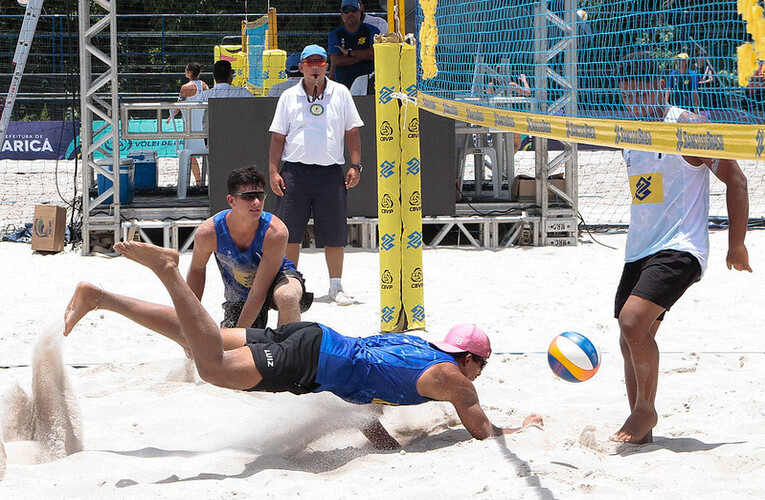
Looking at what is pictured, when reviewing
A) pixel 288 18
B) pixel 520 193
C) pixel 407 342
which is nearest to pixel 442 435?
pixel 407 342

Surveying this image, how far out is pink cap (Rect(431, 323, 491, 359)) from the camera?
3.76m

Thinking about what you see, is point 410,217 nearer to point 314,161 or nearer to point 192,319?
point 314,161

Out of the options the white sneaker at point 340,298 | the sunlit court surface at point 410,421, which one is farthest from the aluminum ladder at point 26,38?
the white sneaker at point 340,298

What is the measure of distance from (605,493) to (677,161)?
1356 mm

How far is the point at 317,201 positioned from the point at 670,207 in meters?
3.69

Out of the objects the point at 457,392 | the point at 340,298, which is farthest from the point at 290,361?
the point at 340,298

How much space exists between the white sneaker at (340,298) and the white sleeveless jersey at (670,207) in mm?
3202

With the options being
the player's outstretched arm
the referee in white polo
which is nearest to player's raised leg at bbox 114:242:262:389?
the player's outstretched arm

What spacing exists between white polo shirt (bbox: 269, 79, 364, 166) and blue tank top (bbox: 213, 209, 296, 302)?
2271mm

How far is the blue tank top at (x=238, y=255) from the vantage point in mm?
4613

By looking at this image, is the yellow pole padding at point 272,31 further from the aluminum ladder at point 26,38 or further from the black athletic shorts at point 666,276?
the black athletic shorts at point 666,276

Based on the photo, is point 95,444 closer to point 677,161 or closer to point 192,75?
point 677,161

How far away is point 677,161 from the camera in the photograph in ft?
12.1

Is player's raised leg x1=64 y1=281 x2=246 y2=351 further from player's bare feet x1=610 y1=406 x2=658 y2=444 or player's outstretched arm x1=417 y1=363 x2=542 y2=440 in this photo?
player's bare feet x1=610 y1=406 x2=658 y2=444
